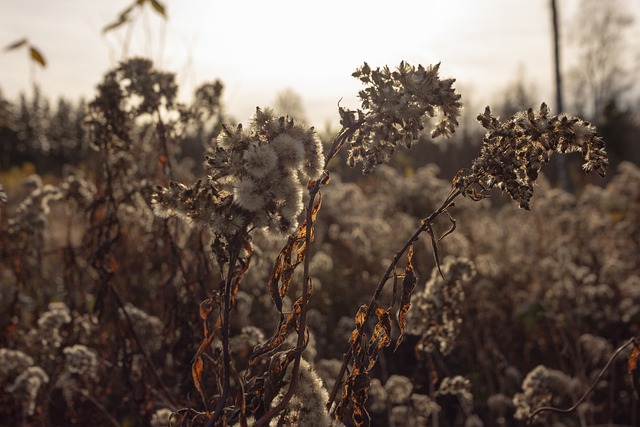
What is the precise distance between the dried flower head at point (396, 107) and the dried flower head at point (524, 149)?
0.41 ft

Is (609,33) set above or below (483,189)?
above

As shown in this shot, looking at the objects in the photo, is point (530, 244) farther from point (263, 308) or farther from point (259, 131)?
point (259, 131)

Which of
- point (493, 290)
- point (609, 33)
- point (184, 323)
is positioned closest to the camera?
point (184, 323)

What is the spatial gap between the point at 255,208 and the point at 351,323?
382 centimetres

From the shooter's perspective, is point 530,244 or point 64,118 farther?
point 64,118

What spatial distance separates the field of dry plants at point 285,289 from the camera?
4.99ft

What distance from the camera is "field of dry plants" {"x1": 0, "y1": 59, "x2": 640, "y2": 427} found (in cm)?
152

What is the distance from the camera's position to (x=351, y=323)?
5070 millimetres

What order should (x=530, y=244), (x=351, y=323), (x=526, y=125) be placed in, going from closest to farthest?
(x=526, y=125) → (x=351, y=323) → (x=530, y=244)

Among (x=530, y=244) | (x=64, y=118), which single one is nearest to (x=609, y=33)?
(x=530, y=244)

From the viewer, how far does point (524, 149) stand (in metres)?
1.64

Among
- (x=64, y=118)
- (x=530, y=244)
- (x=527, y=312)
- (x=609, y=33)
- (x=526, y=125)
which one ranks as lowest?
(x=527, y=312)

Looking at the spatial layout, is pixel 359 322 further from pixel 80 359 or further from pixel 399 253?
pixel 80 359

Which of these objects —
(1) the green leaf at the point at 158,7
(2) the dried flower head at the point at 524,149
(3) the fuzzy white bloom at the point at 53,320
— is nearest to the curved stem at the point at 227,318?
(2) the dried flower head at the point at 524,149
